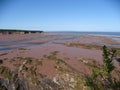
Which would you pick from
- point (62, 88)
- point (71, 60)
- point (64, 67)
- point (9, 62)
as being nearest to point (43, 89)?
point (62, 88)

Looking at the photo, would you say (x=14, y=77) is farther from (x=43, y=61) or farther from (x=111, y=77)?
(x=111, y=77)

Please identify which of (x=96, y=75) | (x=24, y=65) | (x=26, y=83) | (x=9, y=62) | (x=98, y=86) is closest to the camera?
(x=98, y=86)

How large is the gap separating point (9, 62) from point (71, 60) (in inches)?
205

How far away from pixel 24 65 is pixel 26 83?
63.2 inches

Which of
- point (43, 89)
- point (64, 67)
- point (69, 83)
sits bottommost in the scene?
point (43, 89)

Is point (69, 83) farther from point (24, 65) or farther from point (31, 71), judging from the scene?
point (24, 65)

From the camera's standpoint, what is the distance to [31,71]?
33.2 ft

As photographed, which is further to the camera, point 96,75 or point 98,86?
point 96,75

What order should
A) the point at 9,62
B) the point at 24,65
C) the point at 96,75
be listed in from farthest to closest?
the point at 9,62, the point at 24,65, the point at 96,75

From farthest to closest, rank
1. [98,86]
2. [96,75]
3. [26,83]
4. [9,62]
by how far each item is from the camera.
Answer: [9,62] → [26,83] → [96,75] → [98,86]

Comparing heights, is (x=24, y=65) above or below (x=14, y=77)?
above

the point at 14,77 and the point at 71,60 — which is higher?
the point at 71,60

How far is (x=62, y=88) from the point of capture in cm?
891

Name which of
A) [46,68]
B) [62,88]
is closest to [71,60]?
[46,68]
